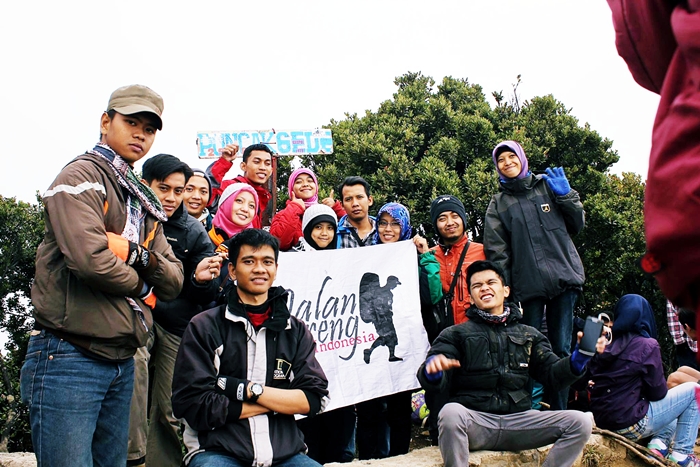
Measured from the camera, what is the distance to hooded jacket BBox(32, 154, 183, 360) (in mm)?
2529

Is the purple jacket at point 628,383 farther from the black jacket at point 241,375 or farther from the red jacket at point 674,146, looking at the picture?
the red jacket at point 674,146

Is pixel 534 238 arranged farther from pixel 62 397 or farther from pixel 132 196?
pixel 62 397

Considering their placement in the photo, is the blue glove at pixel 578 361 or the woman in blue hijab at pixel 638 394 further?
the woman in blue hijab at pixel 638 394

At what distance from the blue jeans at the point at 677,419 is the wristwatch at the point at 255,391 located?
398cm

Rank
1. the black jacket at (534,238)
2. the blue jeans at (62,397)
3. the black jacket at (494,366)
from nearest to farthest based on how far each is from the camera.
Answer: the blue jeans at (62,397)
the black jacket at (494,366)
the black jacket at (534,238)

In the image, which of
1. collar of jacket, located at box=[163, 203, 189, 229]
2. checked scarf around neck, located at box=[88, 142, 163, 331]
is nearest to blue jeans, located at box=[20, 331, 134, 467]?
checked scarf around neck, located at box=[88, 142, 163, 331]

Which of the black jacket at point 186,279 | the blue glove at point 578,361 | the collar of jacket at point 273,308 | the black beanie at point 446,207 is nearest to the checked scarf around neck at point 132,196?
the collar of jacket at point 273,308

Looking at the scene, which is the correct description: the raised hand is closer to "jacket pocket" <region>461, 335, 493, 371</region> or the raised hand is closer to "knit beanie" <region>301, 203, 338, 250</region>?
"knit beanie" <region>301, 203, 338, 250</region>

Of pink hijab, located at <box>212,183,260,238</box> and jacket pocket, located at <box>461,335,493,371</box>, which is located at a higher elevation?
pink hijab, located at <box>212,183,260,238</box>

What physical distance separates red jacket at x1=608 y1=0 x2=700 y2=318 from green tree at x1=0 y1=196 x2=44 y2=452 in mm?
7886

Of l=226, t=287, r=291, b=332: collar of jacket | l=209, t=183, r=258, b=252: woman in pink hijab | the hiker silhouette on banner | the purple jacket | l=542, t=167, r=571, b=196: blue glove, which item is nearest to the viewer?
l=226, t=287, r=291, b=332: collar of jacket

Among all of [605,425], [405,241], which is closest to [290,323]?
[405,241]

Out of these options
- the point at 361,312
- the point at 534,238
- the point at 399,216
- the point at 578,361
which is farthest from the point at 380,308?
the point at 578,361

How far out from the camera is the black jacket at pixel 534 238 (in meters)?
4.94
